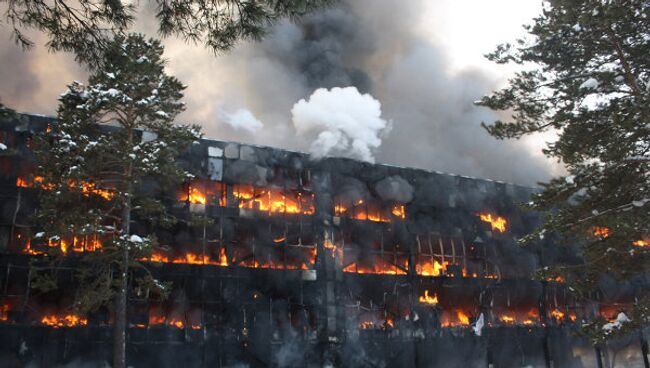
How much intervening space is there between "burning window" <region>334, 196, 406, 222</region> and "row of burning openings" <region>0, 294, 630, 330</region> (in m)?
4.68

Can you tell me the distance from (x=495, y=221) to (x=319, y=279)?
1338 centimetres

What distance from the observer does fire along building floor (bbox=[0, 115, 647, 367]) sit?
23.2 metres

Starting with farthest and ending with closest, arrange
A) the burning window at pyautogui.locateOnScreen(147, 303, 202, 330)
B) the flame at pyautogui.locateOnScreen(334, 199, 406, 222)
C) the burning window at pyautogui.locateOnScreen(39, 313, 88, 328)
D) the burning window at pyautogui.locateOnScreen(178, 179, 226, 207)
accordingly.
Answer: the flame at pyautogui.locateOnScreen(334, 199, 406, 222) < the burning window at pyautogui.locateOnScreen(178, 179, 226, 207) < the burning window at pyautogui.locateOnScreen(147, 303, 202, 330) < the burning window at pyautogui.locateOnScreen(39, 313, 88, 328)

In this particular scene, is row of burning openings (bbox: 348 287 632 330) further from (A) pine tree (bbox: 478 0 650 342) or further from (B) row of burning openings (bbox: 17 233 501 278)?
(A) pine tree (bbox: 478 0 650 342)

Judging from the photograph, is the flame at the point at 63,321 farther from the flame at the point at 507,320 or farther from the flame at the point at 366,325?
the flame at the point at 507,320

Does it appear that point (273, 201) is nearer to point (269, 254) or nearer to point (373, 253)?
point (269, 254)

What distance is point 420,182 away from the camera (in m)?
33.6

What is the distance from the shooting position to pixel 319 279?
28234 mm

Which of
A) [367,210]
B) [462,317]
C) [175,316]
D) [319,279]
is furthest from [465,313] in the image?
[175,316]

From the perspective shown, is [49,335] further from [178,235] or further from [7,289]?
[178,235]

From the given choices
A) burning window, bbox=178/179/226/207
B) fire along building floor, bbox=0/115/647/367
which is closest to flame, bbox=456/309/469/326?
fire along building floor, bbox=0/115/647/367

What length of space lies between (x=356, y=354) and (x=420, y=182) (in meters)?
11.1

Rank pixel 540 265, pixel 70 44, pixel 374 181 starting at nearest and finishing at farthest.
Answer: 1. pixel 70 44
2. pixel 374 181
3. pixel 540 265

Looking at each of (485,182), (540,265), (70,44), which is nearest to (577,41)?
(70,44)
